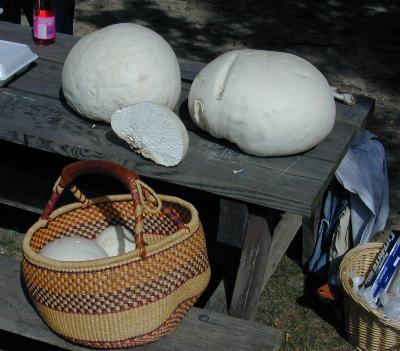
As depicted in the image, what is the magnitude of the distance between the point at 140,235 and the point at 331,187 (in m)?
1.46

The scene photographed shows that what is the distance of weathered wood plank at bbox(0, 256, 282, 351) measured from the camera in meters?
2.46

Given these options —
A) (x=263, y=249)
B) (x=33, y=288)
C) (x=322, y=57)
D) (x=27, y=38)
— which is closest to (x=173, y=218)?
(x=263, y=249)

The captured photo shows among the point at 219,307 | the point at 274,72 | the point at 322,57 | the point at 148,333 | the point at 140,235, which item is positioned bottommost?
the point at 322,57

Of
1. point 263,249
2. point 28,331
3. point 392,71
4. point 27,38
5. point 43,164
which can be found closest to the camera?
point 28,331

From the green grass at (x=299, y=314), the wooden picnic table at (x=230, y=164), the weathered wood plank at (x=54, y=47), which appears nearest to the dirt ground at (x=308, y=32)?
the green grass at (x=299, y=314)

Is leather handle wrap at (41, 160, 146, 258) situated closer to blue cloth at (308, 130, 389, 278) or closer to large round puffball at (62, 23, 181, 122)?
large round puffball at (62, 23, 181, 122)

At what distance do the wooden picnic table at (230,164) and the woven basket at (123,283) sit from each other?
0.50ft

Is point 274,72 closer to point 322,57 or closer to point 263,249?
point 263,249

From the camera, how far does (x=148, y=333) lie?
7.86 feet

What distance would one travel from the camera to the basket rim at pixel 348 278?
9.61 feet

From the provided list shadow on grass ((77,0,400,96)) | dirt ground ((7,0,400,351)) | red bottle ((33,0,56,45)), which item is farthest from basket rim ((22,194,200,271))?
shadow on grass ((77,0,400,96))

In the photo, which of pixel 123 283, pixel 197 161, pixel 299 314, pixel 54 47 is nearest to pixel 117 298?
pixel 123 283

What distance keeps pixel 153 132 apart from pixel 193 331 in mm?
676

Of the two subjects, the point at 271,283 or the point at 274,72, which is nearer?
the point at 274,72
